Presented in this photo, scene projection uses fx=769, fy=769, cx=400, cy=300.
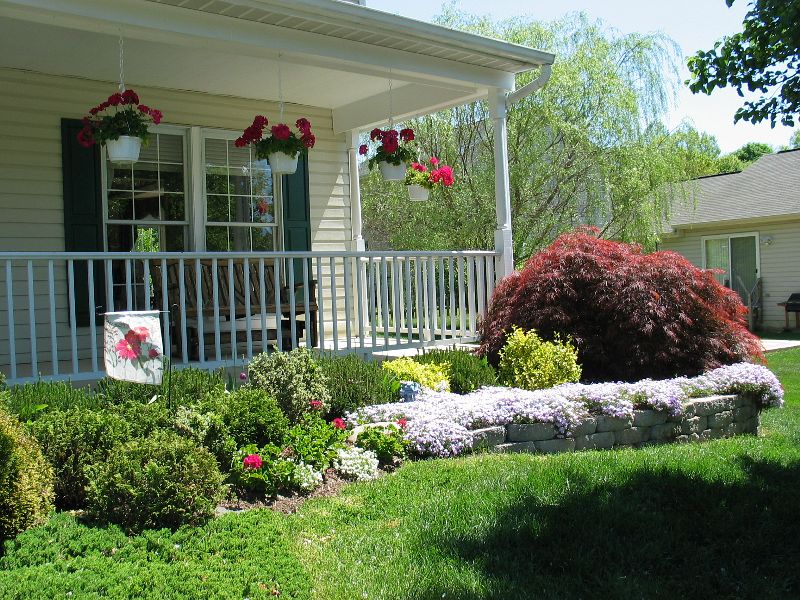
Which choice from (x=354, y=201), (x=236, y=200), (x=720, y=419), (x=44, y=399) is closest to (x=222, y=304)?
(x=236, y=200)

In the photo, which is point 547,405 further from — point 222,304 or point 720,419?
point 222,304

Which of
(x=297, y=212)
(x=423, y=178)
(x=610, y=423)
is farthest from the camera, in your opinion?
(x=297, y=212)

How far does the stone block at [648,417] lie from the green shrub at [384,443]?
217cm

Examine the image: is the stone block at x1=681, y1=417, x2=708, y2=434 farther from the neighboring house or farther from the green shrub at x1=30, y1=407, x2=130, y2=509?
the neighboring house

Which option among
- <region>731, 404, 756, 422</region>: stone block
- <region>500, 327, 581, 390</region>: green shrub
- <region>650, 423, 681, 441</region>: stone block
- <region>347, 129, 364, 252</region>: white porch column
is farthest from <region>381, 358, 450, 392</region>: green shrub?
<region>347, 129, 364, 252</region>: white porch column

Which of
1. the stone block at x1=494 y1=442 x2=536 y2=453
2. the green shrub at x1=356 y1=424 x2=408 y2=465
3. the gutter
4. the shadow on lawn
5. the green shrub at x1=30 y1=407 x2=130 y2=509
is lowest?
the shadow on lawn

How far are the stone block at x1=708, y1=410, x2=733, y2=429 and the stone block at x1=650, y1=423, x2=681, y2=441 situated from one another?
42cm

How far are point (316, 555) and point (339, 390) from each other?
240cm

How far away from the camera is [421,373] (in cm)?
668

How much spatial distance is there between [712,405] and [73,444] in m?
5.14

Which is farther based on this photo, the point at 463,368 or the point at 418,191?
the point at 418,191

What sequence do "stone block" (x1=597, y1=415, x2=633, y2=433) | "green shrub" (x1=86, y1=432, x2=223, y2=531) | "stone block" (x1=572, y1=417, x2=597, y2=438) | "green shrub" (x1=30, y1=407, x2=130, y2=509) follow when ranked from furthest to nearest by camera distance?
"stone block" (x1=597, y1=415, x2=633, y2=433), "stone block" (x1=572, y1=417, x2=597, y2=438), "green shrub" (x1=30, y1=407, x2=130, y2=509), "green shrub" (x1=86, y1=432, x2=223, y2=531)

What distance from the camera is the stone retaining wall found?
18.8 feet

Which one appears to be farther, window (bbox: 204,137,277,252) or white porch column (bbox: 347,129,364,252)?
white porch column (bbox: 347,129,364,252)
